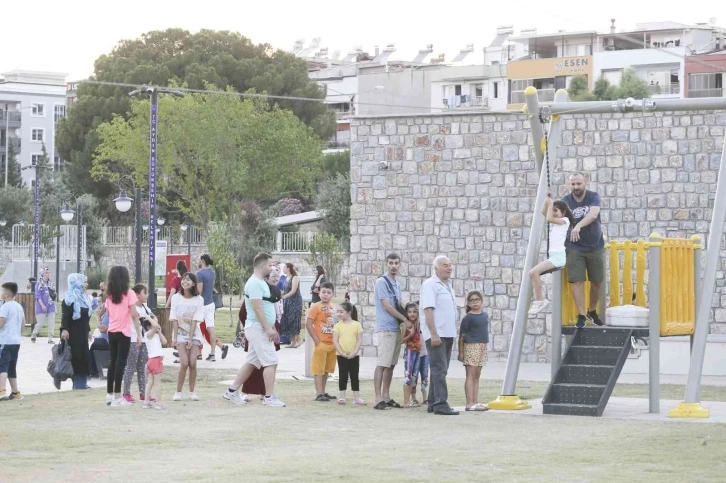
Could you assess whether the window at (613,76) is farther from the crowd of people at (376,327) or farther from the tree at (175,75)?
the crowd of people at (376,327)

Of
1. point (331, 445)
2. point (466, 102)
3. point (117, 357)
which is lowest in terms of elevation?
point (331, 445)

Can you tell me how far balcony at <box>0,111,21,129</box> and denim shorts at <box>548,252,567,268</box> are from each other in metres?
110

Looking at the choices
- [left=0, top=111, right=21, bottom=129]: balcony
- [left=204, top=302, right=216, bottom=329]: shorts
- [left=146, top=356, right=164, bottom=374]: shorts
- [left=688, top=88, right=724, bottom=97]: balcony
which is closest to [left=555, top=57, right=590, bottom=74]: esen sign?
[left=688, top=88, right=724, bottom=97]: balcony

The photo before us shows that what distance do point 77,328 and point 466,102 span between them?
78986mm

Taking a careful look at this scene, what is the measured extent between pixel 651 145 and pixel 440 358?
9.38m

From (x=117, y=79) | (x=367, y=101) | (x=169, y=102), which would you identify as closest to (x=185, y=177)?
(x=169, y=102)

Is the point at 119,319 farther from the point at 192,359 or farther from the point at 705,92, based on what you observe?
the point at 705,92

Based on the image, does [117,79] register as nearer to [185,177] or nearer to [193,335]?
[185,177]

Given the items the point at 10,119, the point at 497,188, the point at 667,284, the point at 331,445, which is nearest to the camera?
the point at 331,445

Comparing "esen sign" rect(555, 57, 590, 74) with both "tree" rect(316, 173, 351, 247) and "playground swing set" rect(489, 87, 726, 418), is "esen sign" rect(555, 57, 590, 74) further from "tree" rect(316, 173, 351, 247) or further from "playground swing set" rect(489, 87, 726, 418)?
"playground swing set" rect(489, 87, 726, 418)

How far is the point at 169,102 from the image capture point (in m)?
64.1

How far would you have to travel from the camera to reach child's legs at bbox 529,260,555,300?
15.3m

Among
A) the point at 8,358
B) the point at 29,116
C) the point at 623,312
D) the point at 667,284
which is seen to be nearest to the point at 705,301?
the point at 667,284

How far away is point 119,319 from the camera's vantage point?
50.5 ft
